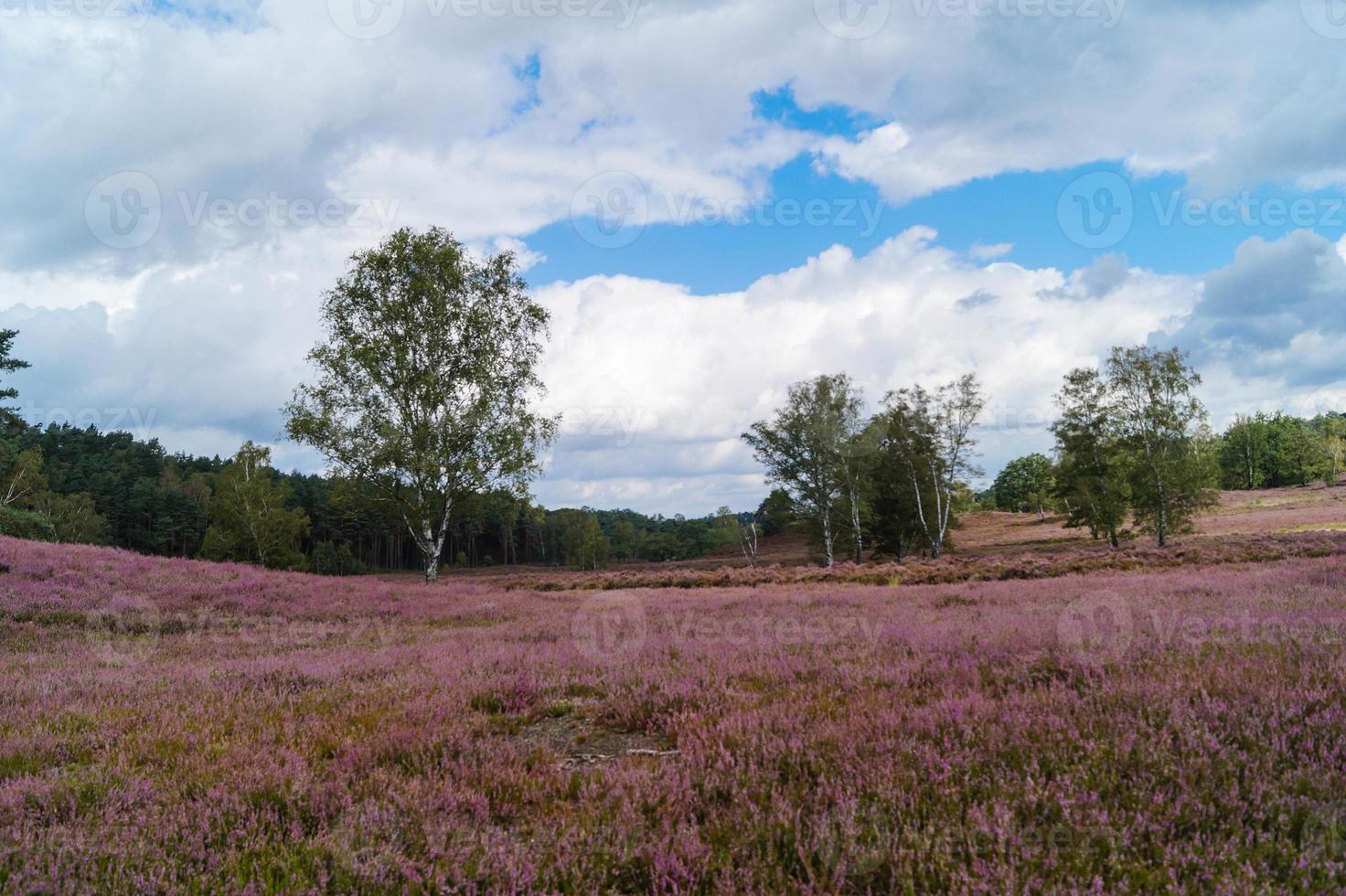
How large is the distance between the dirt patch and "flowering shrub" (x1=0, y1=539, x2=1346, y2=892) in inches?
1.6

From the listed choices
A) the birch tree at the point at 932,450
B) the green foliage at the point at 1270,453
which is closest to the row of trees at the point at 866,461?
the birch tree at the point at 932,450

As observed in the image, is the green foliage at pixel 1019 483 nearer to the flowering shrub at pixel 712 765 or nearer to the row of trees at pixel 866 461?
the row of trees at pixel 866 461

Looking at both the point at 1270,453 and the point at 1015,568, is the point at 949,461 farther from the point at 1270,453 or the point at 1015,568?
the point at 1270,453

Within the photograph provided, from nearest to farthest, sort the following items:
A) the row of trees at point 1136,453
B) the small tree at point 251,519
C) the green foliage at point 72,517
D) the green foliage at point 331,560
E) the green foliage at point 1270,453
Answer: the row of trees at point 1136,453 < the small tree at point 251,519 < the green foliage at point 72,517 < the green foliage at point 331,560 < the green foliage at point 1270,453

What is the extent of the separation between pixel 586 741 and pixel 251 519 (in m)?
62.1

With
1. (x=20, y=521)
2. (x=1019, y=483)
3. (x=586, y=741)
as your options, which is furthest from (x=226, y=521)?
(x=1019, y=483)

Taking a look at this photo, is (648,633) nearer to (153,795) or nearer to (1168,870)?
(153,795)

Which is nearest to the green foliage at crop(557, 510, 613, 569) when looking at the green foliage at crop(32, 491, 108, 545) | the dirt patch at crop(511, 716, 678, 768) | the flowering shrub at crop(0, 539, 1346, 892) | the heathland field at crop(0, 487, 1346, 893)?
the green foliage at crop(32, 491, 108, 545)

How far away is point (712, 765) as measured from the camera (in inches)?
157

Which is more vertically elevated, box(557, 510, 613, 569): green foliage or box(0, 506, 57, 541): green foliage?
box(0, 506, 57, 541): green foliage

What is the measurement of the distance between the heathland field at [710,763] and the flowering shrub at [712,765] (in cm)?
2

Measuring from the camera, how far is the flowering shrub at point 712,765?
9.39ft

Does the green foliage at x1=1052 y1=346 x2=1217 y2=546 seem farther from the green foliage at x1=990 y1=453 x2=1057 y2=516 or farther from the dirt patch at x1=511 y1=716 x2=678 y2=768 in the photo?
the green foliage at x1=990 y1=453 x2=1057 y2=516

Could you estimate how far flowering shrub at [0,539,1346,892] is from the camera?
2.86 m
